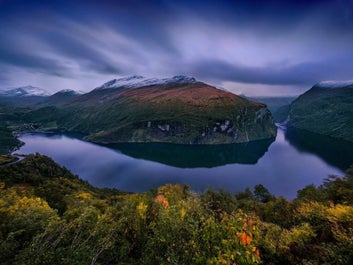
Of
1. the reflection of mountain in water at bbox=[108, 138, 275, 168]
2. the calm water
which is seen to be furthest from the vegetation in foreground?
the reflection of mountain in water at bbox=[108, 138, 275, 168]

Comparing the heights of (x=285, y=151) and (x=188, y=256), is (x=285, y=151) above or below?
below

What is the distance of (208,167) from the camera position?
119 metres

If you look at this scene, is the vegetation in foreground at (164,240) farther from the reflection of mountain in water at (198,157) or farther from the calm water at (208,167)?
the reflection of mountain in water at (198,157)

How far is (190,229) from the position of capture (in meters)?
8.28

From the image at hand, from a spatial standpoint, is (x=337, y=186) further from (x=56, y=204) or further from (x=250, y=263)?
(x=56, y=204)

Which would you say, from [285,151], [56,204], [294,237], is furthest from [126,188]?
A: [285,151]

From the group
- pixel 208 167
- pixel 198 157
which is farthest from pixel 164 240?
pixel 198 157

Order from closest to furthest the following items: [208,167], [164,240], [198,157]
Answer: [164,240] → [208,167] → [198,157]

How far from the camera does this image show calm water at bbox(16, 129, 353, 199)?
301 ft

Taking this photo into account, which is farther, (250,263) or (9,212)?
(9,212)

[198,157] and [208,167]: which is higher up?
[208,167]

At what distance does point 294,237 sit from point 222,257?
11247mm

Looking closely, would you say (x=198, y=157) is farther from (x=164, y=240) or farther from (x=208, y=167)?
(x=164, y=240)

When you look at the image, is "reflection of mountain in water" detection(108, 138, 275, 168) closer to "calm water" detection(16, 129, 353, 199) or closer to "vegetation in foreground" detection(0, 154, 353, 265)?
"calm water" detection(16, 129, 353, 199)
